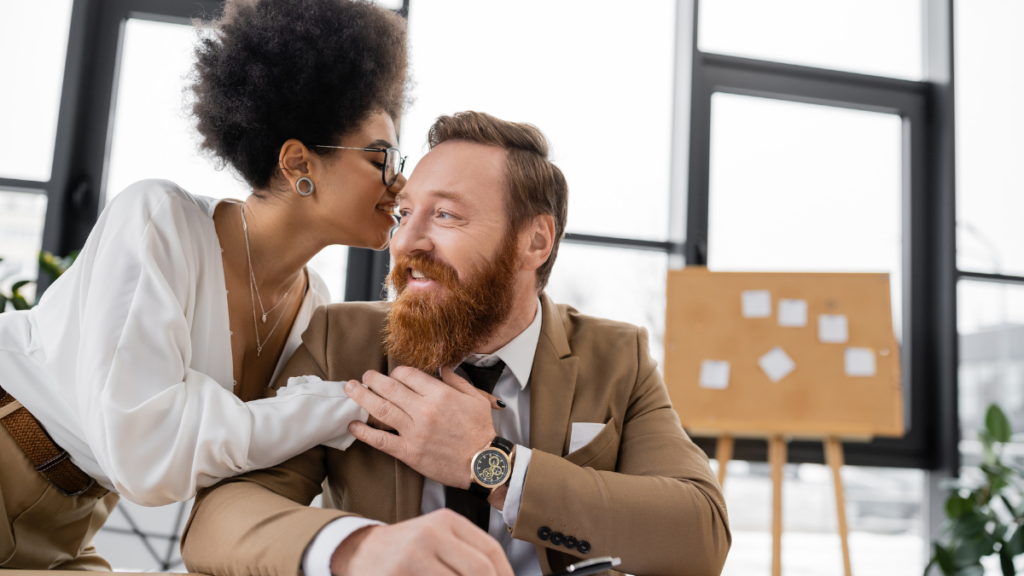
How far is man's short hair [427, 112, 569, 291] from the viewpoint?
168cm

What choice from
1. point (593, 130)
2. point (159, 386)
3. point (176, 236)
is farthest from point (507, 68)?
point (159, 386)

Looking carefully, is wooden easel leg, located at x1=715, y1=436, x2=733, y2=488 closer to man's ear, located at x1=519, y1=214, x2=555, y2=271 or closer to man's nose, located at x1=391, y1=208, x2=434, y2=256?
man's ear, located at x1=519, y1=214, x2=555, y2=271

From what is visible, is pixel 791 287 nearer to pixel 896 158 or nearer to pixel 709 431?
pixel 709 431

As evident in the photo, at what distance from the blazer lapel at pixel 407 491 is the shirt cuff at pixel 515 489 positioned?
20cm

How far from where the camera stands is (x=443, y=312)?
4.96 ft

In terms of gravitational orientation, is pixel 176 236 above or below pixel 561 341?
above

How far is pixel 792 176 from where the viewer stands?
4.19 m

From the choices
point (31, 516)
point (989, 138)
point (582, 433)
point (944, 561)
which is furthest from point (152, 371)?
point (989, 138)

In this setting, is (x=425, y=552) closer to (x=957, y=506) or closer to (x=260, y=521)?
(x=260, y=521)

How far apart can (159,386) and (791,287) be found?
2.89 metres

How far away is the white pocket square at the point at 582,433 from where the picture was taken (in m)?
1.51

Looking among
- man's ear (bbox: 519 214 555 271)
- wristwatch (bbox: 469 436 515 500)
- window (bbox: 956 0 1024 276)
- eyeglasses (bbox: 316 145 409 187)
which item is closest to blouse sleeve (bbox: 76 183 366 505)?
wristwatch (bbox: 469 436 515 500)

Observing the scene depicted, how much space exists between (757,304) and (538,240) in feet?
6.37

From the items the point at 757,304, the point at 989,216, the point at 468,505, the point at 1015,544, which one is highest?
the point at 989,216
